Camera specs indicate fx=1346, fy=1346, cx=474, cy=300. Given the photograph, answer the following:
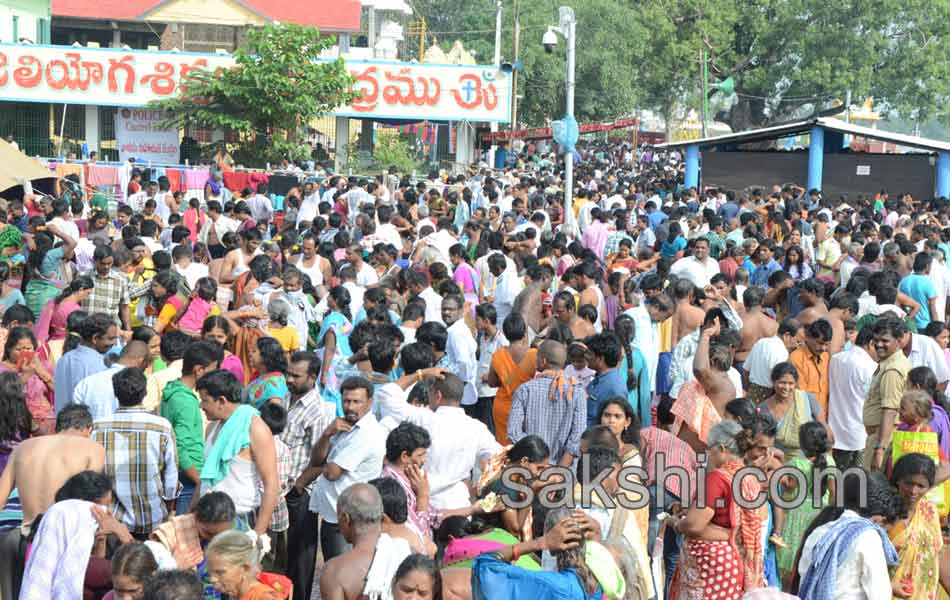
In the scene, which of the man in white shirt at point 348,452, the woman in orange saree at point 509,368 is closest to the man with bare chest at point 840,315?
the woman in orange saree at point 509,368

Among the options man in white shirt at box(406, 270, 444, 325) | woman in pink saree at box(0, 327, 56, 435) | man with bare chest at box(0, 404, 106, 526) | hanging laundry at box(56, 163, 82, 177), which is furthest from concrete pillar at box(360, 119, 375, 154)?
man with bare chest at box(0, 404, 106, 526)

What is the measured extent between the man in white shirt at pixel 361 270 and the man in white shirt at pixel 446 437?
3.93 meters

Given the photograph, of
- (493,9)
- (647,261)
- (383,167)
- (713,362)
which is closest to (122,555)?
(713,362)

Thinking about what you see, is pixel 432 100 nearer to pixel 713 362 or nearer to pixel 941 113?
pixel 713 362

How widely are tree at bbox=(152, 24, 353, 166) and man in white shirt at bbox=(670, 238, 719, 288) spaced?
16.5m

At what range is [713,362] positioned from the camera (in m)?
8.12

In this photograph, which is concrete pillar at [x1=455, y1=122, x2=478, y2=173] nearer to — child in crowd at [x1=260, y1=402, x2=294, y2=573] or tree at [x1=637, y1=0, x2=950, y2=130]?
tree at [x1=637, y1=0, x2=950, y2=130]

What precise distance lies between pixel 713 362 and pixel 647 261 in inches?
205

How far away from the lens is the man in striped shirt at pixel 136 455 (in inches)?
257

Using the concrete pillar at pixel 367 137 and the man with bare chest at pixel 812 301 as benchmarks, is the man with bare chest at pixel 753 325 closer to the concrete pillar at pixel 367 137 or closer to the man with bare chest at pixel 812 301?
the man with bare chest at pixel 812 301

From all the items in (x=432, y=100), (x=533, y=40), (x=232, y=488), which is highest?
(x=533, y=40)

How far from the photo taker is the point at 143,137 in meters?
30.6

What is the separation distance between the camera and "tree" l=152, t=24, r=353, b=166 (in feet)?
90.4

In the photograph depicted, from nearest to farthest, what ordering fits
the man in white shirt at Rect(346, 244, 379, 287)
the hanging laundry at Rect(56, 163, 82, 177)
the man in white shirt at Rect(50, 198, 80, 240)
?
the man in white shirt at Rect(346, 244, 379, 287)
the man in white shirt at Rect(50, 198, 80, 240)
the hanging laundry at Rect(56, 163, 82, 177)
